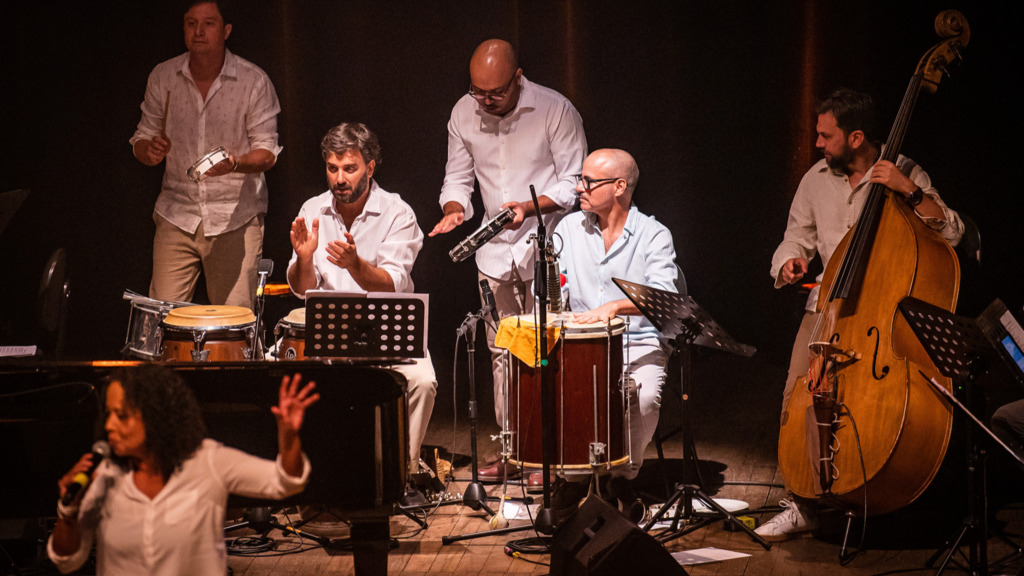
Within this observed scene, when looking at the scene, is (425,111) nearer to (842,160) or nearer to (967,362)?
(842,160)

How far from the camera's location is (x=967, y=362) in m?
3.82

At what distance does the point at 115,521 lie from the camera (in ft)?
9.07

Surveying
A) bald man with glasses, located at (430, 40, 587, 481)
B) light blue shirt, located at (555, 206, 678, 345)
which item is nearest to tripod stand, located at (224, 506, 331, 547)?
bald man with glasses, located at (430, 40, 587, 481)

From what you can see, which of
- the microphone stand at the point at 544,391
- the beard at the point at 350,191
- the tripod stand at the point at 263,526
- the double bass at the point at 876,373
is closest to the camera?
the double bass at the point at 876,373

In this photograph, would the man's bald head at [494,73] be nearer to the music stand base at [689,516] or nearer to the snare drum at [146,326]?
the snare drum at [146,326]

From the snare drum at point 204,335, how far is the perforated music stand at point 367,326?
0.81m

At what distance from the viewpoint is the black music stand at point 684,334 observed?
14.6 feet

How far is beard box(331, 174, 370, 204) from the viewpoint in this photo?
545cm

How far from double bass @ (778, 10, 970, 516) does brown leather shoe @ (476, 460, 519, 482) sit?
1.65 m

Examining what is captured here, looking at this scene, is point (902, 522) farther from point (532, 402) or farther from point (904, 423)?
point (532, 402)

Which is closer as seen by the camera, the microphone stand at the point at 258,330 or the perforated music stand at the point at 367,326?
the perforated music stand at the point at 367,326


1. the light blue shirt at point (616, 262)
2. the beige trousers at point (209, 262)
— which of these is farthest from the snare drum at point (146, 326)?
the light blue shirt at point (616, 262)

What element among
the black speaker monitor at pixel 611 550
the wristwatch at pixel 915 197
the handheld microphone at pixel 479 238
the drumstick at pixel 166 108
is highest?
the drumstick at pixel 166 108

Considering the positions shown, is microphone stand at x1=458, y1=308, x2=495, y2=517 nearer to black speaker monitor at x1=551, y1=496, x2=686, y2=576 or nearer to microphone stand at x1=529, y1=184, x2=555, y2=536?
microphone stand at x1=529, y1=184, x2=555, y2=536
